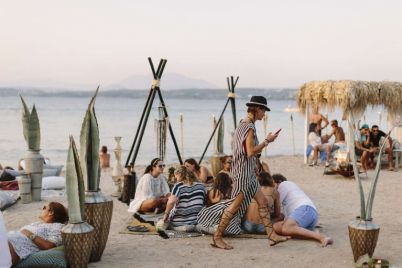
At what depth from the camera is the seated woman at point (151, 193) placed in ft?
24.2

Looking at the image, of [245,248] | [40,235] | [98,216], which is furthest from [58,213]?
[245,248]

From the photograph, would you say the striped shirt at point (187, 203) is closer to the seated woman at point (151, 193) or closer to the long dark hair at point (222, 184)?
the long dark hair at point (222, 184)

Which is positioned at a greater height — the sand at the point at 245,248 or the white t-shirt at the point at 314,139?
the white t-shirt at the point at 314,139

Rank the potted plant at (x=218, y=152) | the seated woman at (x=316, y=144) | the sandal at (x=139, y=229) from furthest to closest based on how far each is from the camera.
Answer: the seated woman at (x=316, y=144) < the potted plant at (x=218, y=152) < the sandal at (x=139, y=229)

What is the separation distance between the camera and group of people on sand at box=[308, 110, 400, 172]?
1305cm

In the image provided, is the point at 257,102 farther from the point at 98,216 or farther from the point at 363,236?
the point at 98,216

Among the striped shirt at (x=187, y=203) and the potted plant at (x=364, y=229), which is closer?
the potted plant at (x=364, y=229)

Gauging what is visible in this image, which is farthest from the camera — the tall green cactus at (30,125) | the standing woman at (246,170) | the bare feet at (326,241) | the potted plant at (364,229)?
the tall green cactus at (30,125)

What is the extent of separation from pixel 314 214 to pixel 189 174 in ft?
5.12

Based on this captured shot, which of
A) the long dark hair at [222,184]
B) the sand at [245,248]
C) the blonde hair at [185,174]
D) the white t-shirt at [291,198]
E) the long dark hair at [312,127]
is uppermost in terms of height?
the long dark hair at [312,127]

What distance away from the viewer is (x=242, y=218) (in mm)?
6266

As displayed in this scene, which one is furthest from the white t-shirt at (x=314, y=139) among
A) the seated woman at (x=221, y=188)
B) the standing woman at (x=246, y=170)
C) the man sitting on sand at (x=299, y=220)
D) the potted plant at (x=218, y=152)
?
the standing woman at (x=246, y=170)

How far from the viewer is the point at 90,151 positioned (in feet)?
15.9

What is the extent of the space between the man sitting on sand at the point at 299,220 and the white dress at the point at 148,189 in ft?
6.46
